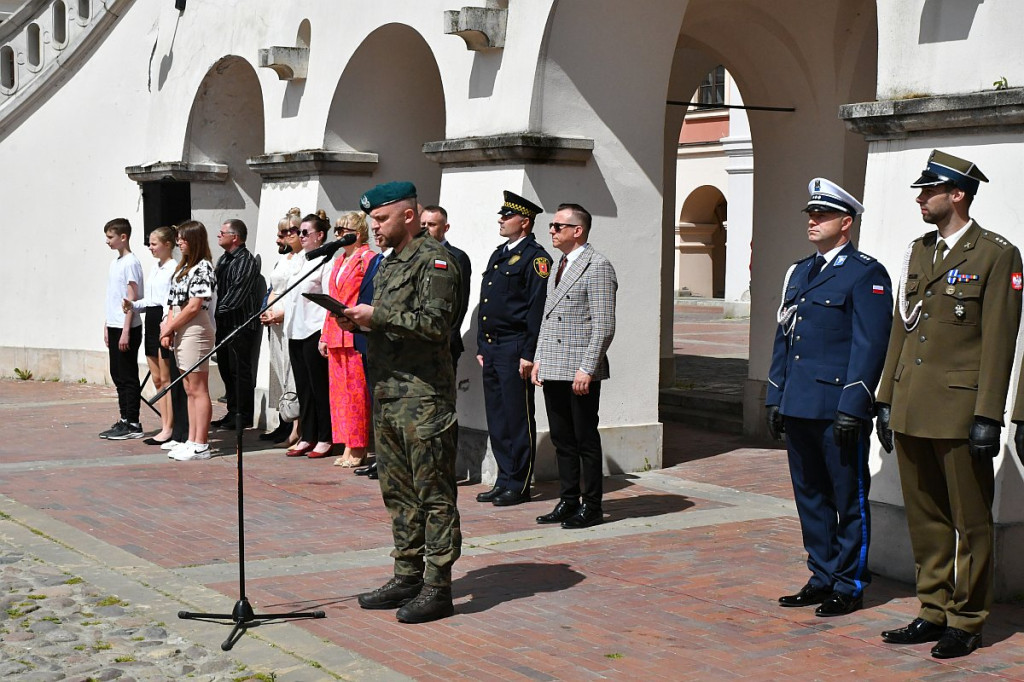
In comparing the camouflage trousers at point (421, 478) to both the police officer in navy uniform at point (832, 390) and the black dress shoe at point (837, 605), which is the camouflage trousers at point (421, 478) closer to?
the police officer in navy uniform at point (832, 390)

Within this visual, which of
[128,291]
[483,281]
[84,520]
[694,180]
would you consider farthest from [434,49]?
[694,180]

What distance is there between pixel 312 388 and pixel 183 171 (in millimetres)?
4828

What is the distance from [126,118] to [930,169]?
12428 mm

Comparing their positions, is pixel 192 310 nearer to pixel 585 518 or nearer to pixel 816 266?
pixel 585 518

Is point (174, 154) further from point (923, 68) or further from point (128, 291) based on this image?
point (923, 68)

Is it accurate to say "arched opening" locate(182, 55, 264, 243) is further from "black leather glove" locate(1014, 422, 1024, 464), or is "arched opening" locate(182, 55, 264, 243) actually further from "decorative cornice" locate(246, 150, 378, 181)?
"black leather glove" locate(1014, 422, 1024, 464)

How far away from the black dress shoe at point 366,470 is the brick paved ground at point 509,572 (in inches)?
3.0

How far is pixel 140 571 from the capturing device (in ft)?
24.0

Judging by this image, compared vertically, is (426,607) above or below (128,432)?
below

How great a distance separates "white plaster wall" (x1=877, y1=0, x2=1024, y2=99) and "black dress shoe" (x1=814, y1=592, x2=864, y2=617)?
8.36ft

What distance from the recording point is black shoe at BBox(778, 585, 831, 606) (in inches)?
261

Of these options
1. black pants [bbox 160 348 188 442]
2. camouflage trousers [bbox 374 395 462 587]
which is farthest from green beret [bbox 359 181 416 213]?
black pants [bbox 160 348 188 442]

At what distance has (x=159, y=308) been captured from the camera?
39.2ft

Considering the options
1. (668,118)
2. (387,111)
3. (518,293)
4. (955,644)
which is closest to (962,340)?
(955,644)
